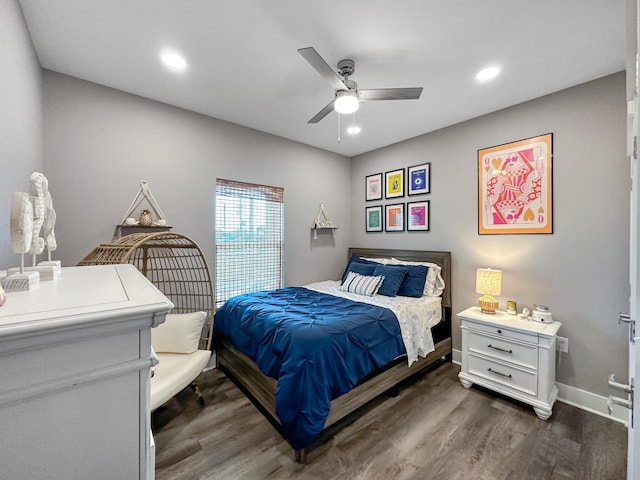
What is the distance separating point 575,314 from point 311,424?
2460 millimetres

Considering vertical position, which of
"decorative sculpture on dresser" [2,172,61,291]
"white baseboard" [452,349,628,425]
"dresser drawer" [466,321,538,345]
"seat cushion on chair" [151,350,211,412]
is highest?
"decorative sculpture on dresser" [2,172,61,291]

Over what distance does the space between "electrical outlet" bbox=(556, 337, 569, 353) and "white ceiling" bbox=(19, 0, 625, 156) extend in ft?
7.39

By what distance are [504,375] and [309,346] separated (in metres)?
1.85

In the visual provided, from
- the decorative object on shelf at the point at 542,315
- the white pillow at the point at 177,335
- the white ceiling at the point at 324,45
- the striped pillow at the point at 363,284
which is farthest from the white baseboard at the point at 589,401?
the white pillow at the point at 177,335

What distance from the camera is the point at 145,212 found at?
2537 mm

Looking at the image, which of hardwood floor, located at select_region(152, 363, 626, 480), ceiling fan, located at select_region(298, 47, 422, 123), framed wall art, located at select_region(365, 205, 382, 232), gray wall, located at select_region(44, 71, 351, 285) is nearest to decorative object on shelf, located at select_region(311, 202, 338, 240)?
gray wall, located at select_region(44, 71, 351, 285)

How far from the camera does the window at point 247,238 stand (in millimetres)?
3145

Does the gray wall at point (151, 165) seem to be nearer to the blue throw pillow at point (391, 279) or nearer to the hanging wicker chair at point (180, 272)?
the hanging wicker chair at point (180, 272)

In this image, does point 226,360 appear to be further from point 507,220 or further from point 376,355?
point 507,220

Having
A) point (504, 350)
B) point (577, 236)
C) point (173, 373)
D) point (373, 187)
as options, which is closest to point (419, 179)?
point (373, 187)

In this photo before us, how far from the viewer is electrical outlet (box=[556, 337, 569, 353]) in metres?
2.42

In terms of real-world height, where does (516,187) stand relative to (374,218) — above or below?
above

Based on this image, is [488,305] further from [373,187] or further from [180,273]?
[180,273]

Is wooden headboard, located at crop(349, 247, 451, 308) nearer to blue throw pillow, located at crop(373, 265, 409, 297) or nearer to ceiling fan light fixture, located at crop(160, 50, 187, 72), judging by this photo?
blue throw pillow, located at crop(373, 265, 409, 297)
